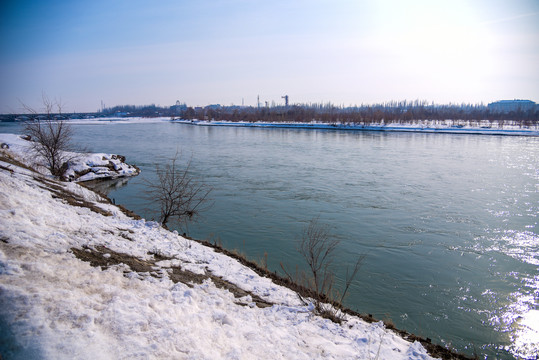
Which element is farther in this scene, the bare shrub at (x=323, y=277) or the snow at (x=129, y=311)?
the bare shrub at (x=323, y=277)

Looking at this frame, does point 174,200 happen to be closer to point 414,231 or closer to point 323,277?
point 323,277

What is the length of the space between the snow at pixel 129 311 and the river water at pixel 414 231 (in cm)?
259

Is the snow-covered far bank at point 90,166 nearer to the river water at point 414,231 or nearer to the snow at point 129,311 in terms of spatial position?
the river water at point 414,231

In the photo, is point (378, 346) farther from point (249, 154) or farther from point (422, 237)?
point (249, 154)

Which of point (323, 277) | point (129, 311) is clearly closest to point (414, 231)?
point (323, 277)

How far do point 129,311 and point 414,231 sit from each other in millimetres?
10509

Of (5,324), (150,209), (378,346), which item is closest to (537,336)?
(378,346)

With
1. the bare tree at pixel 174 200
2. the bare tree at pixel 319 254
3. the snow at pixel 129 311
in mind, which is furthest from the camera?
the bare tree at pixel 174 200

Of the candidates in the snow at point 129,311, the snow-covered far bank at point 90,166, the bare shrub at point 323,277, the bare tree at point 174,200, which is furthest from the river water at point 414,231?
the snow at point 129,311

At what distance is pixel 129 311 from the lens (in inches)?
147

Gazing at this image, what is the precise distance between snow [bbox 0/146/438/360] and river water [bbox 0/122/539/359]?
259 cm

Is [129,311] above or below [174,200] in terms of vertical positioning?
above

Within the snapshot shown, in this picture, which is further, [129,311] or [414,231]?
[414,231]

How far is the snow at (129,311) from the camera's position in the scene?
10.3 ft
